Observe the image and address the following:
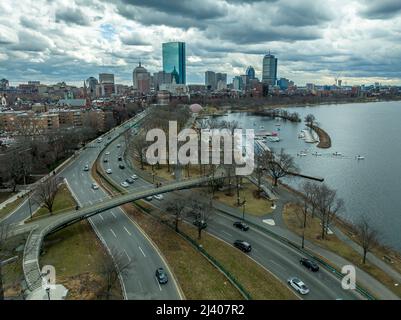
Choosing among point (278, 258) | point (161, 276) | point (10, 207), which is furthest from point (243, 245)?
point (10, 207)

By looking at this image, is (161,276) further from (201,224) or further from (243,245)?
(243,245)

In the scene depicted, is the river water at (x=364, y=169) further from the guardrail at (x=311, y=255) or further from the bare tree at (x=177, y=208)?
the bare tree at (x=177, y=208)

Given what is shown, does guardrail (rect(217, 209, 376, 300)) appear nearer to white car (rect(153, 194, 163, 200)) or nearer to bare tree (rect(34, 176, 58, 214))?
white car (rect(153, 194, 163, 200))

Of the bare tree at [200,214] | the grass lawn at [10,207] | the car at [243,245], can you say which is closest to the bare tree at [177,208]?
the bare tree at [200,214]

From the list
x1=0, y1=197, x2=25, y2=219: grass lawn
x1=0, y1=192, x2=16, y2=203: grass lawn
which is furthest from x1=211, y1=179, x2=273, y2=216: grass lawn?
x1=0, y1=192, x2=16, y2=203: grass lawn
